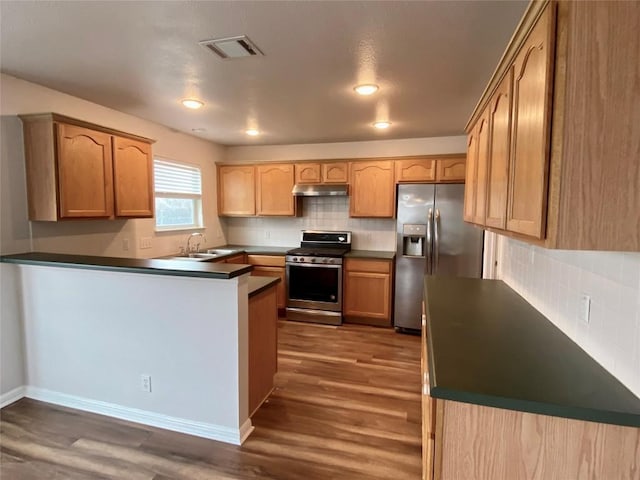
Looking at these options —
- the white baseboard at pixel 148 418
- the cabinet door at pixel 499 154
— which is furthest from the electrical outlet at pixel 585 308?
the white baseboard at pixel 148 418

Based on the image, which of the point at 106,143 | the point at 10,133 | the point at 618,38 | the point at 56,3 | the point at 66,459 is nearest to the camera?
the point at 618,38

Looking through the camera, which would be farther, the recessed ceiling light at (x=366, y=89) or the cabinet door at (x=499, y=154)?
the recessed ceiling light at (x=366, y=89)

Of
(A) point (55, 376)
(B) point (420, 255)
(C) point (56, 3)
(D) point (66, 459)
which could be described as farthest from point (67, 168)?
(B) point (420, 255)

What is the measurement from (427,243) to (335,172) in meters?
1.55

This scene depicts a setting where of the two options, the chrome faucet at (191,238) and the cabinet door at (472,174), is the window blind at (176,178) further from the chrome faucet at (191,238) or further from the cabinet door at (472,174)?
the cabinet door at (472,174)

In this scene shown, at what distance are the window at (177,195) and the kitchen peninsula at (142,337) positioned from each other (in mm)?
1634

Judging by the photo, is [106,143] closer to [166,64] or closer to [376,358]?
[166,64]

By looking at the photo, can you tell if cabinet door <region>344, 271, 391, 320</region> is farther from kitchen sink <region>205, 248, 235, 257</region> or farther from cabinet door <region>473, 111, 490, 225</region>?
cabinet door <region>473, 111, 490, 225</region>

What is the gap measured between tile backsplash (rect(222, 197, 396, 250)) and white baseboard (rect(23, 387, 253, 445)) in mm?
3144

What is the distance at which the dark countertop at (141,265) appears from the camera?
2.11 meters

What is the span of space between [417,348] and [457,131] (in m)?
2.64

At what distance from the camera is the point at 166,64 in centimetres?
234

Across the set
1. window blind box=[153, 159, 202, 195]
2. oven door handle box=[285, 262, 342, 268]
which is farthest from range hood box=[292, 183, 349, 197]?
window blind box=[153, 159, 202, 195]

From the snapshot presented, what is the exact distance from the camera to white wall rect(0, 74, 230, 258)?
8.43 feet
